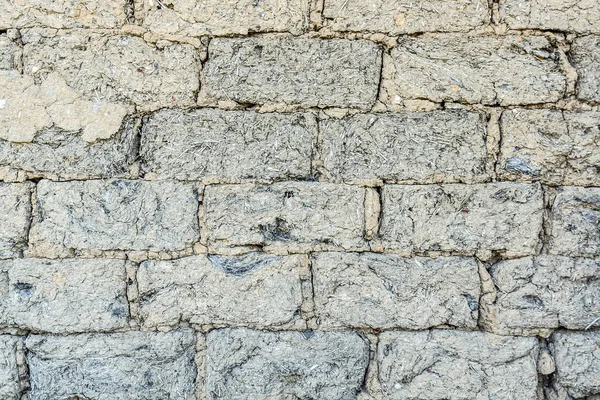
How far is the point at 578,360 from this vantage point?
238 centimetres

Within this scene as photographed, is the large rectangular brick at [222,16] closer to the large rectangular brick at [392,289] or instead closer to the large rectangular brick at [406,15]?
the large rectangular brick at [406,15]

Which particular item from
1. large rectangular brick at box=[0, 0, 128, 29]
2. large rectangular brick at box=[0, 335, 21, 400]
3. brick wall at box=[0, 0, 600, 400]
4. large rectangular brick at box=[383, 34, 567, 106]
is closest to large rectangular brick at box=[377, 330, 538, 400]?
brick wall at box=[0, 0, 600, 400]

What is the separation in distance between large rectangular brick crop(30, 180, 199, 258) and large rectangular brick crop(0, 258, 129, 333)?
0.29 ft

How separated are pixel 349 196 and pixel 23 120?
4.55ft

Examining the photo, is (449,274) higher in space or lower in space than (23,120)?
lower

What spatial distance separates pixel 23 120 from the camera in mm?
2291

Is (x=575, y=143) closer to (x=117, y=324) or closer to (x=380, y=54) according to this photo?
(x=380, y=54)

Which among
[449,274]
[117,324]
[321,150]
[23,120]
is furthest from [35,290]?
[449,274]

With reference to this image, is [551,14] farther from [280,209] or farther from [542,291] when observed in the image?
[280,209]

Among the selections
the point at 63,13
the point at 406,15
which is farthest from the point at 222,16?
the point at 406,15

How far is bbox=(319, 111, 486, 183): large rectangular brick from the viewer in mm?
2328

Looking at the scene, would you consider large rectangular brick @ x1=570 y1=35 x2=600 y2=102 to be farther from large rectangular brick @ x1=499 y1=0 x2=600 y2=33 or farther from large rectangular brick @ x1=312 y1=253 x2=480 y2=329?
large rectangular brick @ x1=312 y1=253 x2=480 y2=329

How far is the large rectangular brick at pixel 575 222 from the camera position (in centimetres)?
234

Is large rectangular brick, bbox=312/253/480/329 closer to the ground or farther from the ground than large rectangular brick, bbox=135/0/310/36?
closer to the ground
